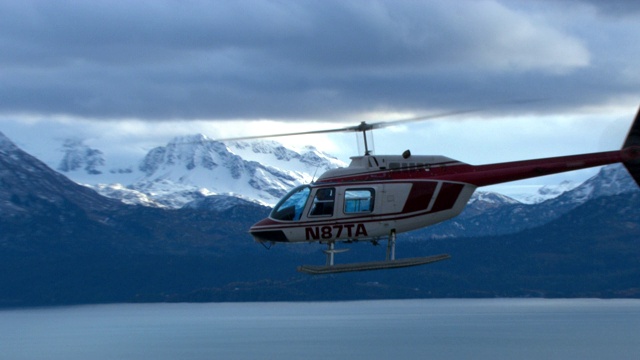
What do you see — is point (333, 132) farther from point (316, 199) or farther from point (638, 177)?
point (638, 177)

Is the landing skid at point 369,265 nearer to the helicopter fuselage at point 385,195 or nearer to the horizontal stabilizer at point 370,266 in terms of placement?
the horizontal stabilizer at point 370,266

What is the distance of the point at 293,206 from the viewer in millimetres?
73875

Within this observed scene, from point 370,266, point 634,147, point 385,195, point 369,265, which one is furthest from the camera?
point 634,147

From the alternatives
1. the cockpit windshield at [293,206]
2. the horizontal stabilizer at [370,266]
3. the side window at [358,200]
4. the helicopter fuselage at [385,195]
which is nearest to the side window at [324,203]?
the helicopter fuselage at [385,195]

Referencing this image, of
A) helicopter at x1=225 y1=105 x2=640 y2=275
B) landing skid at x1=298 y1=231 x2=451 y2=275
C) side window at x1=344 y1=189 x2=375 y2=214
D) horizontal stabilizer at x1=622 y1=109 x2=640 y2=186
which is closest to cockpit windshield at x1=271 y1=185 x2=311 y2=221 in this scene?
helicopter at x1=225 y1=105 x2=640 y2=275

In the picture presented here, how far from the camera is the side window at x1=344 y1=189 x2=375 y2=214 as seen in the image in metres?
73.0

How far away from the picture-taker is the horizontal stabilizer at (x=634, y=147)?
2899 inches

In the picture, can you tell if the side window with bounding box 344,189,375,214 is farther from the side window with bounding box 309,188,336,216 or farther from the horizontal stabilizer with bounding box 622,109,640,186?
the horizontal stabilizer with bounding box 622,109,640,186

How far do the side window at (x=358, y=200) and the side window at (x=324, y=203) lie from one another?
89 centimetres

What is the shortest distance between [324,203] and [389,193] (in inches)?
165

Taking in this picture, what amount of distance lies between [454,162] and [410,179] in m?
3.35

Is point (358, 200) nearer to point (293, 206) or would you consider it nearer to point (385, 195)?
point (385, 195)

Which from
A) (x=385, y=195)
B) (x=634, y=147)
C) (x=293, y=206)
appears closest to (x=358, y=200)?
(x=385, y=195)

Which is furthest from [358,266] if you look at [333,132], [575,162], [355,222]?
[575,162]
